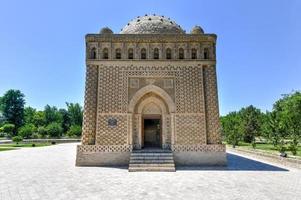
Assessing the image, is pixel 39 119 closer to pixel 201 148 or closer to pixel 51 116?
pixel 51 116

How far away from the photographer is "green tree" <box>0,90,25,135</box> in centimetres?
4556

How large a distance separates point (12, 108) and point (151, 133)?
40943 mm

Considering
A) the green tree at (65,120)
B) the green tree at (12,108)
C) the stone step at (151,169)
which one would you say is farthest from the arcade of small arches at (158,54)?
the green tree at (65,120)

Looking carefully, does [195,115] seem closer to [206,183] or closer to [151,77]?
[151,77]

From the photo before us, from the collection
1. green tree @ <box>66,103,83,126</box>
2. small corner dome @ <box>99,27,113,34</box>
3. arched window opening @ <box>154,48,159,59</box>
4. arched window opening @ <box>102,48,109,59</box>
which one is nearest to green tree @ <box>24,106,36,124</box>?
green tree @ <box>66,103,83,126</box>

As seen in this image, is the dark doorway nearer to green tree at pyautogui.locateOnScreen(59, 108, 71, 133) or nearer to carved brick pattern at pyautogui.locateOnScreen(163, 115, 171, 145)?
carved brick pattern at pyautogui.locateOnScreen(163, 115, 171, 145)

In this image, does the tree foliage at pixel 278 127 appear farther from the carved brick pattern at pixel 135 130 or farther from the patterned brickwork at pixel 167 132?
the carved brick pattern at pixel 135 130

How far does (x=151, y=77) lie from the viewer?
528 inches

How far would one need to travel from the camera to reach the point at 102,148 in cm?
1246

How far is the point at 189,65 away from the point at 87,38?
610 centimetres

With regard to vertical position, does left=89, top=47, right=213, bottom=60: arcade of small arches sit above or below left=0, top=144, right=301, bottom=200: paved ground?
above

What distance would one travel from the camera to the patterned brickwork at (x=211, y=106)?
12859 mm

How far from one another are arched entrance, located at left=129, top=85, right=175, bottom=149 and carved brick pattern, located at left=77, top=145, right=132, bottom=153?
817mm

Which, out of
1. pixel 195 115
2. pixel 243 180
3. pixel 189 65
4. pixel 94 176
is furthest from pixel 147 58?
pixel 243 180
